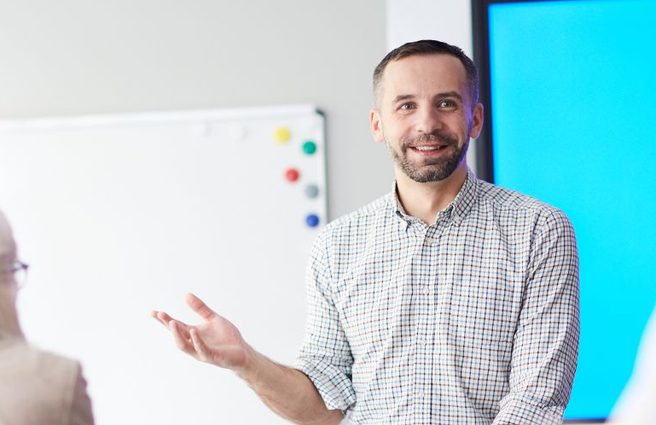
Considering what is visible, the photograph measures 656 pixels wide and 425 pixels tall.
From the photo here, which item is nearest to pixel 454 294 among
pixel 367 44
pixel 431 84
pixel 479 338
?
pixel 479 338

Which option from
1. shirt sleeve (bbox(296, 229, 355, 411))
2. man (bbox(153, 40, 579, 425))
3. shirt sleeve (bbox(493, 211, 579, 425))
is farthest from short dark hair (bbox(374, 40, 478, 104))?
shirt sleeve (bbox(296, 229, 355, 411))

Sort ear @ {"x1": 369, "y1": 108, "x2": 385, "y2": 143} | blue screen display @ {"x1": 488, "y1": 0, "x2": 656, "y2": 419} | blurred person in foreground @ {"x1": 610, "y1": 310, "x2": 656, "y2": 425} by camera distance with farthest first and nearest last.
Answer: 1. blue screen display @ {"x1": 488, "y1": 0, "x2": 656, "y2": 419}
2. ear @ {"x1": 369, "y1": 108, "x2": 385, "y2": 143}
3. blurred person in foreground @ {"x1": 610, "y1": 310, "x2": 656, "y2": 425}

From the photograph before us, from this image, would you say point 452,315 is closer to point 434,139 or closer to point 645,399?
point 434,139

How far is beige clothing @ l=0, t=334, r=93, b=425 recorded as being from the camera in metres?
0.69

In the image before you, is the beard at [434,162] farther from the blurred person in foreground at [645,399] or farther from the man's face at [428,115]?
the blurred person in foreground at [645,399]

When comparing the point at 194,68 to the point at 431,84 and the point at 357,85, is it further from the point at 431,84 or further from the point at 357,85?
the point at 431,84

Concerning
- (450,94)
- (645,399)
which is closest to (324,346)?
(450,94)

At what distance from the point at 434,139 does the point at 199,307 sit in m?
0.57

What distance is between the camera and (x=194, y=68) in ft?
9.20

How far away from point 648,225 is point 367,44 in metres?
0.98

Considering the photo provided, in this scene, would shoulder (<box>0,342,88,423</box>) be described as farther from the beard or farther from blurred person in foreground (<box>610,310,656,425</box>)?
the beard

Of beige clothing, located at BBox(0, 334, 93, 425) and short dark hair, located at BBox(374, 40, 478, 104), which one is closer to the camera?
beige clothing, located at BBox(0, 334, 93, 425)

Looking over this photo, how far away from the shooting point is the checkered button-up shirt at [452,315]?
1732 mm

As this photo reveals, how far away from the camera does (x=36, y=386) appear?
698 mm
